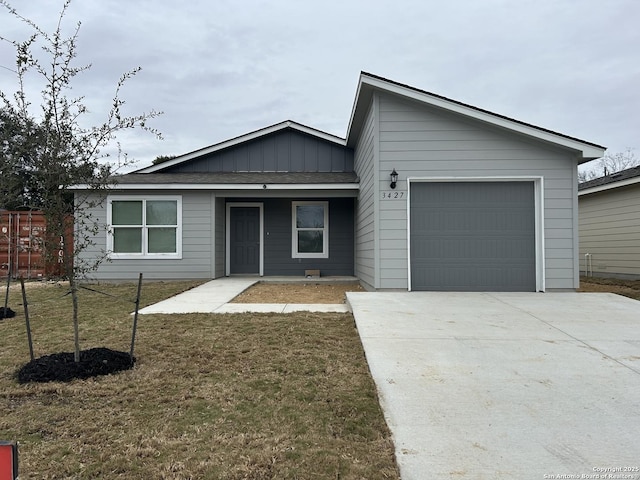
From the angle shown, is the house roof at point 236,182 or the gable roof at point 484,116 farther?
the house roof at point 236,182

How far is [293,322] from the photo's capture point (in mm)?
5371

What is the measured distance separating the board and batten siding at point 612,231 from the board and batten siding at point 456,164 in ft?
16.9

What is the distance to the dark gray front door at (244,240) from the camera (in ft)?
38.4

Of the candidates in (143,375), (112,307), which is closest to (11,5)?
Result: (143,375)

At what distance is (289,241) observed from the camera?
11.6 meters

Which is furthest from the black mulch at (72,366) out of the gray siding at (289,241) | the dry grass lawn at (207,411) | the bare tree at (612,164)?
the bare tree at (612,164)

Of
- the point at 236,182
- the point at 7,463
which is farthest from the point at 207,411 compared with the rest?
the point at 236,182

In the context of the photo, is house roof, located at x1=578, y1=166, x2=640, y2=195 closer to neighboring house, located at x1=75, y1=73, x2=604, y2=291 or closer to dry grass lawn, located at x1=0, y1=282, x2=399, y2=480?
neighboring house, located at x1=75, y1=73, x2=604, y2=291

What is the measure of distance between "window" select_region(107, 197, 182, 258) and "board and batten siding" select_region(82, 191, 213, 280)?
168mm

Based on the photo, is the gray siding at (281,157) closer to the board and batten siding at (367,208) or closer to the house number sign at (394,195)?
the board and batten siding at (367,208)

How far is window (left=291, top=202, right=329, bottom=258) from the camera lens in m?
11.6

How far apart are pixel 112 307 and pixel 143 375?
3.89m

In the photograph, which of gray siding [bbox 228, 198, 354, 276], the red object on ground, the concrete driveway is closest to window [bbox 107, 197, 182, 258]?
gray siding [bbox 228, 198, 354, 276]

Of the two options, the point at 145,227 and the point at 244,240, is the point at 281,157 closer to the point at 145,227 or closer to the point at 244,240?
the point at 244,240
